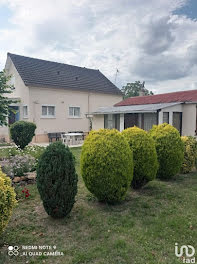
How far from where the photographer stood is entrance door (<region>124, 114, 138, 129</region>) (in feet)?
52.7

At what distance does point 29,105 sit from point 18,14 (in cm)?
817

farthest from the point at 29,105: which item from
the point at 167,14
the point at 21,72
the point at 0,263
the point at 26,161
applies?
the point at 0,263

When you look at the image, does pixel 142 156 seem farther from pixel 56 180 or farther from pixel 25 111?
pixel 25 111

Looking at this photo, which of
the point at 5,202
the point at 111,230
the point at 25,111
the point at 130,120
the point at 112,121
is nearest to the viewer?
the point at 5,202

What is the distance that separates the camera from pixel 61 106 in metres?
17.2

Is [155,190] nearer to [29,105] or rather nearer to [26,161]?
[26,161]

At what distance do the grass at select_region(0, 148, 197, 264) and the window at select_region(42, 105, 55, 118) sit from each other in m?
12.6

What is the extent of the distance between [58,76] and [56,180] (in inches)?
644

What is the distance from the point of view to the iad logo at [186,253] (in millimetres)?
2438

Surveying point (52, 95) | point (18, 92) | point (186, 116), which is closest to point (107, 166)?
point (186, 116)

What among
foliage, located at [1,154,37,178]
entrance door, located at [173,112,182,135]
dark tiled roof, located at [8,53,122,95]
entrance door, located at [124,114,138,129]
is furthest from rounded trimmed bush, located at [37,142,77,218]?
dark tiled roof, located at [8,53,122,95]

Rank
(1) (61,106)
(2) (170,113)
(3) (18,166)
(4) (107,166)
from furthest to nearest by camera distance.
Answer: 1. (1) (61,106)
2. (2) (170,113)
3. (3) (18,166)
4. (4) (107,166)

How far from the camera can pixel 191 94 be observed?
14.8 meters

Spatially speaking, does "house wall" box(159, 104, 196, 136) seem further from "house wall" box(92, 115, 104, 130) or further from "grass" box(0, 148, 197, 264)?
"grass" box(0, 148, 197, 264)
